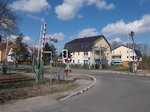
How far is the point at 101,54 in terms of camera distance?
57.2 metres

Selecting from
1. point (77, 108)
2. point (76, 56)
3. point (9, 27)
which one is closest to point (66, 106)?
point (77, 108)

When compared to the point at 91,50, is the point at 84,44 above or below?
above

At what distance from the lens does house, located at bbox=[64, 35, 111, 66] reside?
53.6 m

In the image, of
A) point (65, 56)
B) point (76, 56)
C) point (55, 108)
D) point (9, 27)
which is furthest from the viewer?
point (76, 56)

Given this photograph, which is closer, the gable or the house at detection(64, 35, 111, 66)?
the house at detection(64, 35, 111, 66)

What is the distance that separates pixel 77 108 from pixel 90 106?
26.2 inches

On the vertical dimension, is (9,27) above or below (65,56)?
above

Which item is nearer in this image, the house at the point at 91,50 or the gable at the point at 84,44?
the house at the point at 91,50

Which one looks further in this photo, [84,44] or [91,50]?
[84,44]

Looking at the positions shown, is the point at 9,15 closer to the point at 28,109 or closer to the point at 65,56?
the point at 65,56

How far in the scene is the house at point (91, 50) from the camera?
5356cm

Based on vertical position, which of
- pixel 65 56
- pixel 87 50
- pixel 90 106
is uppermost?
pixel 87 50

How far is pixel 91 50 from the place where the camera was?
2089 inches

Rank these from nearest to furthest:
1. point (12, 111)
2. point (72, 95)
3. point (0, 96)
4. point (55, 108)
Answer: point (12, 111) < point (55, 108) < point (0, 96) < point (72, 95)
